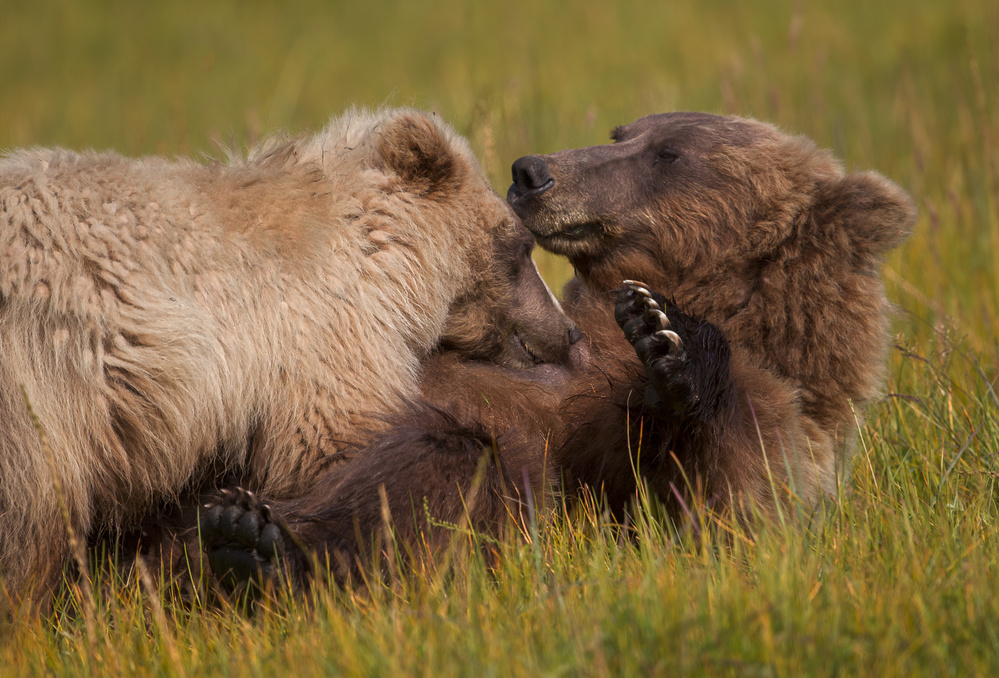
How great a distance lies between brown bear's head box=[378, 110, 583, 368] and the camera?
3664 mm

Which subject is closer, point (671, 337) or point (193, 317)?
point (193, 317)

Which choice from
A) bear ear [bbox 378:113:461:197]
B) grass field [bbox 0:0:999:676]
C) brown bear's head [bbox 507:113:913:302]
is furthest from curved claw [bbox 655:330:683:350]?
bear ear [bbox 378:113:461:197]

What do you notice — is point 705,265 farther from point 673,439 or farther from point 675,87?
point 675,87

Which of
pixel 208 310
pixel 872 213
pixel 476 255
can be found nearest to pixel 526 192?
pixel 476 255

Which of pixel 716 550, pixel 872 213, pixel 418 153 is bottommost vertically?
pixel 716 550

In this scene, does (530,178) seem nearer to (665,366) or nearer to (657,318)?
(657,318)

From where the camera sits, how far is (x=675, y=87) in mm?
10969

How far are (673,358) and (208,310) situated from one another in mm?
1468

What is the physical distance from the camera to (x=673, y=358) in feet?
10.5

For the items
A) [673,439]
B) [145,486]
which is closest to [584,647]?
→ [673,439]

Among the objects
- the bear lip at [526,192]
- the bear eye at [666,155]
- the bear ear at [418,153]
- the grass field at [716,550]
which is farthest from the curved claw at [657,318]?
the bear eye at [666,155]

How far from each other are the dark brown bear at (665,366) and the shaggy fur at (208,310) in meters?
0.26

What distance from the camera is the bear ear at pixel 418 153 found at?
3.64m

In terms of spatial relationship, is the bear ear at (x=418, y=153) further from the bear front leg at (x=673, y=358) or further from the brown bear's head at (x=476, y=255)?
the bear front leg at (x=673, y=358)
